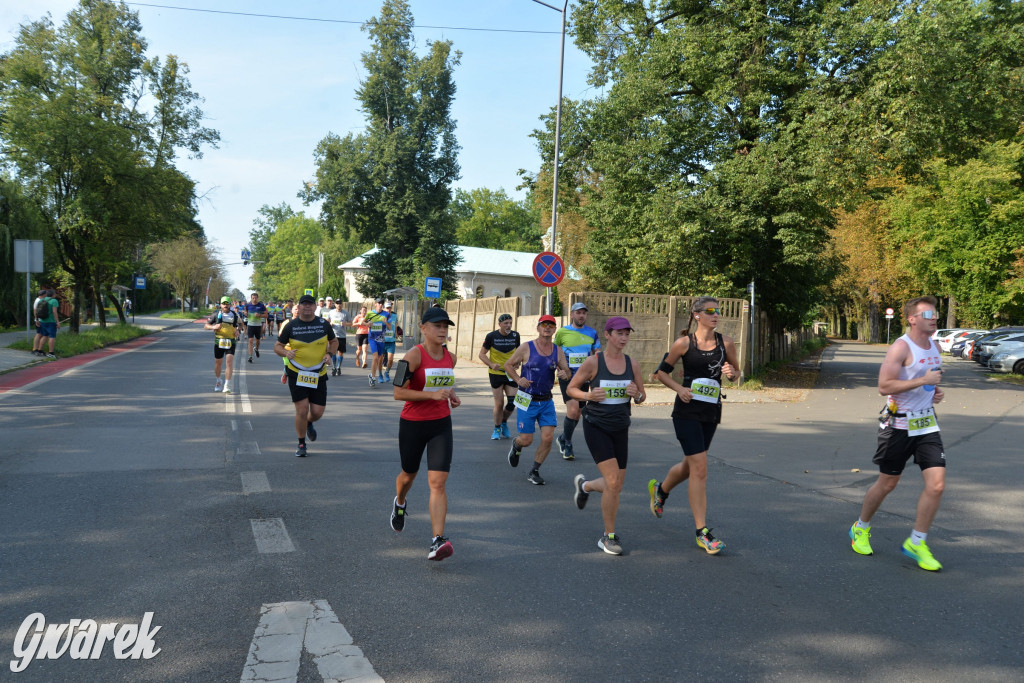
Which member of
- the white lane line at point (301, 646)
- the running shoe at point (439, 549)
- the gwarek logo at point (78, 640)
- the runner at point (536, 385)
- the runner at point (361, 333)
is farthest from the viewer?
the runner at point (361, 333)

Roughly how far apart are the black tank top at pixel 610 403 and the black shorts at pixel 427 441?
110 cm

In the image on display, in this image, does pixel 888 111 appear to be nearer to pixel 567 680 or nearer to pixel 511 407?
pixel 511 407

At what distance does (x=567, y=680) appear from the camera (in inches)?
140

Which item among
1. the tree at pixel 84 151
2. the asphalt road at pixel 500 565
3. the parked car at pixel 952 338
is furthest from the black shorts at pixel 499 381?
the parked car at pixel 952 338

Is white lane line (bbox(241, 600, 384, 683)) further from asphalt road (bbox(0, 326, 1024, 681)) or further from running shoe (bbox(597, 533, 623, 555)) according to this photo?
running shoe (bbox(597, 533, 623, 555))

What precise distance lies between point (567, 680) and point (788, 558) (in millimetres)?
2655

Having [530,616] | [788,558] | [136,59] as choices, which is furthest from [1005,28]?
[136,59]

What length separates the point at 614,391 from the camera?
587 cm

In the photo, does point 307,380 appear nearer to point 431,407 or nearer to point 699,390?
point 431,407

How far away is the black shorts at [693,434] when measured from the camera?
19.2 ft

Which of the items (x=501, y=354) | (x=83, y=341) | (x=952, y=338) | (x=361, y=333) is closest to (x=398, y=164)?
(x=83, y=341)

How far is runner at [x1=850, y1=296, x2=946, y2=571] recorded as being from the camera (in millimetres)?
5559

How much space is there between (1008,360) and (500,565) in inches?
1132

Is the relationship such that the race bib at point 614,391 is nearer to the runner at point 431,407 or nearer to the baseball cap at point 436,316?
the runner at point 431,407
